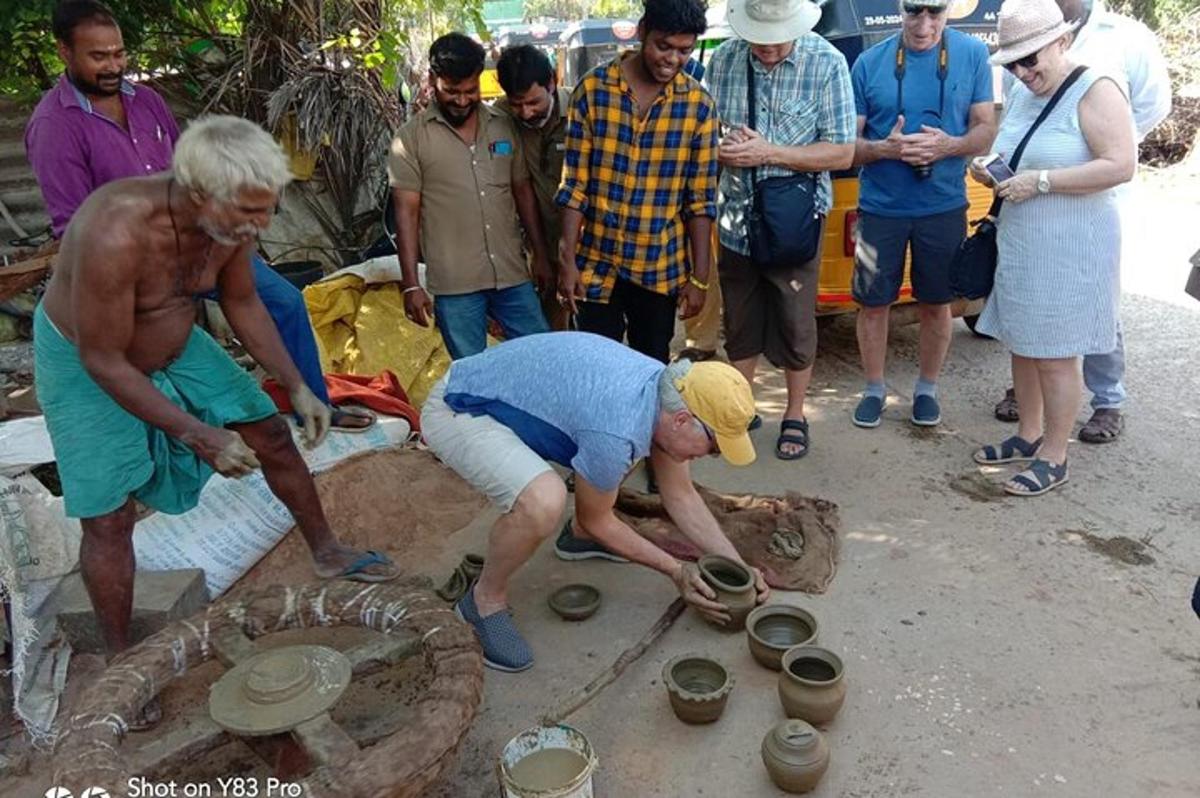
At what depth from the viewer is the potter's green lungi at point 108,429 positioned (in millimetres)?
2469

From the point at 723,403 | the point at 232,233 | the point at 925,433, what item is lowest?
the point at 925,433

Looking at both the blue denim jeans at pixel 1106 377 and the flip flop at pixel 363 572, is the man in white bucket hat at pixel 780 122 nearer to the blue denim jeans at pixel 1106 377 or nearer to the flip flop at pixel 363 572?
the blue denim jeans at pixel 1106 377

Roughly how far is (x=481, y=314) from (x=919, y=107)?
2012 mm

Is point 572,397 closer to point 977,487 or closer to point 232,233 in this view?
point 232,233

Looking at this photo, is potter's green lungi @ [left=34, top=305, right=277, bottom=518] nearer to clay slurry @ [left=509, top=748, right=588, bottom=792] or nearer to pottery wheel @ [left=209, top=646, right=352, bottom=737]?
pottery wheel @ [left=209, top=646, right=352, bottom=737]

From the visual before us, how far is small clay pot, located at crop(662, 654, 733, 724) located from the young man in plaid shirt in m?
1.51

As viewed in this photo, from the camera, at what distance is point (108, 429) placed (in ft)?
8.19

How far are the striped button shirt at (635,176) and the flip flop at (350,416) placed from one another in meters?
1.12

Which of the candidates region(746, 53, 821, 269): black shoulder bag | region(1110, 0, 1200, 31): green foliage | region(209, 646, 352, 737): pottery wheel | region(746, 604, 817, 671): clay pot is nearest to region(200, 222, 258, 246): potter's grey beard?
region(209, 646, 352, 737): pottery wheel

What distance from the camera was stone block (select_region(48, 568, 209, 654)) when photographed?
2.71 metres

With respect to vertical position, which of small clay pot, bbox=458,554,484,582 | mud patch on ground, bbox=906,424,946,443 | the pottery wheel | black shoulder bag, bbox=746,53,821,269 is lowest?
mud patch on ground, bbox=906,424,946,443

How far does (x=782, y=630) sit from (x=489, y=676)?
907mm

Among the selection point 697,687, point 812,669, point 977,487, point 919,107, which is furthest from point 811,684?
point 919,107

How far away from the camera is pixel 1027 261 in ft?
11.0
